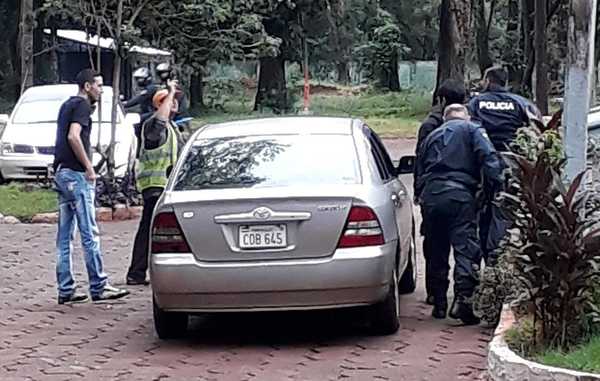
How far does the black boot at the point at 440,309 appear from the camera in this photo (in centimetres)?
928

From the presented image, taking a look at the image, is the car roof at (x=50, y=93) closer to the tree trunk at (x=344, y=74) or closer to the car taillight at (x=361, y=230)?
the car taillight at (x=361, y=230)

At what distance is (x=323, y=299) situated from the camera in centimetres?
816

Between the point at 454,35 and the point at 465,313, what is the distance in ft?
64.3

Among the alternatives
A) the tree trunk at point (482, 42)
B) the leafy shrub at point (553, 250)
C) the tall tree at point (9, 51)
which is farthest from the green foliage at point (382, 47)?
the leafy shrub at point (553, 250)

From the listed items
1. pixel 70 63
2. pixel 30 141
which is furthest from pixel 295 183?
pixel 70 63

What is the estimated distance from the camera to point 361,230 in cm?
820

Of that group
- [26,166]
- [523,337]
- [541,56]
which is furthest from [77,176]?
[541,56]

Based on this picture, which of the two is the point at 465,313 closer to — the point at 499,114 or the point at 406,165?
the point at 406,165

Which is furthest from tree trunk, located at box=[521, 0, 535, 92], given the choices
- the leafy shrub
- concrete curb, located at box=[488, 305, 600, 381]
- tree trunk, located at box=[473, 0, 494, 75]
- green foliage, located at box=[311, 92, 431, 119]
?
concrete curb, located at box=[488, 305, 600, 381]

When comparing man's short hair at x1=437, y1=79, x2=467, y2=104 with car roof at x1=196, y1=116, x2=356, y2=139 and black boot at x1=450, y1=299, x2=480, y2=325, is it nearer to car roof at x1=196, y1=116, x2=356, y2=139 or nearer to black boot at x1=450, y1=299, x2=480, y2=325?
car roof at x1=196, y1=116, x2=356, y2=139

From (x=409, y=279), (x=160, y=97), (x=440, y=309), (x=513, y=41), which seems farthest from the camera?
(x=513, y=41)

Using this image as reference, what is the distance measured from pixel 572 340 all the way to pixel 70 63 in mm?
38805

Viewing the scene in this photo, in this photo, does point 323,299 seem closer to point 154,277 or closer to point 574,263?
point 154,277

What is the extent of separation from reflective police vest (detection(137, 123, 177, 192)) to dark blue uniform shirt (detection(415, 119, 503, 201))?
2729mm
